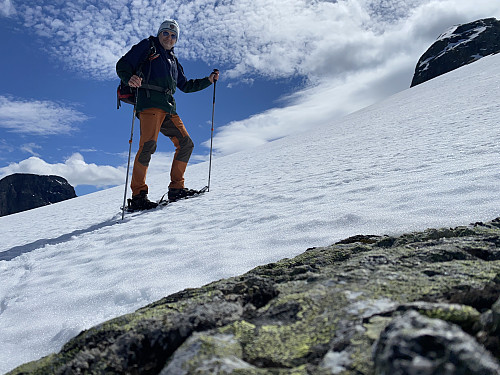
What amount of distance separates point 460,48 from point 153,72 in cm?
10055

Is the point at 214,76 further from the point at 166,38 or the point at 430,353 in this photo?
the point at 430,353

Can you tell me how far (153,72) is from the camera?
5.57m

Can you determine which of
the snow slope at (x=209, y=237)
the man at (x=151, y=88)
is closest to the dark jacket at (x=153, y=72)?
the man at (x=151, y=88)

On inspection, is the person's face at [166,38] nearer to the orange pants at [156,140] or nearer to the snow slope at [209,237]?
the orange pants at [156,140]

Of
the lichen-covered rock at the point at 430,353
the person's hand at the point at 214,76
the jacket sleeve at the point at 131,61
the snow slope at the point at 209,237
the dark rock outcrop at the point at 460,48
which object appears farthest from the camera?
the dark rock outcrop at the point at 460,48

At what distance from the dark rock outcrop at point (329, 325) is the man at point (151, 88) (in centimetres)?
439

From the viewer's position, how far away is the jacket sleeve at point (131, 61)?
17.3 ft

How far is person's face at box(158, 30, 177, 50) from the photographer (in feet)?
18.9

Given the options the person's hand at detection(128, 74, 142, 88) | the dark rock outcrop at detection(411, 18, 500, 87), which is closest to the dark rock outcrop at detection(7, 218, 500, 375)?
the person's hand at detection(128, 74, 142, 88)

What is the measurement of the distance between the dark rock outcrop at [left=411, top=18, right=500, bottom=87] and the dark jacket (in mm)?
91640

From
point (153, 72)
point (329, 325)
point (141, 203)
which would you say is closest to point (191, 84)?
point (153, 72)

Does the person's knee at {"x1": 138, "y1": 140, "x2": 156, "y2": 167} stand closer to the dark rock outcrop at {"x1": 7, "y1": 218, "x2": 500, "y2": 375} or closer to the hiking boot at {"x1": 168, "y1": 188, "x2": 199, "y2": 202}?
the hiking boot at {"x1": 168, "y1": 188, "x2": 199, "y2": 202}

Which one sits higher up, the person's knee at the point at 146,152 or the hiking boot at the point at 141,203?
the person's knee at the point at 146,152

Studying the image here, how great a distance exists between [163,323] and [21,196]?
130789mm
